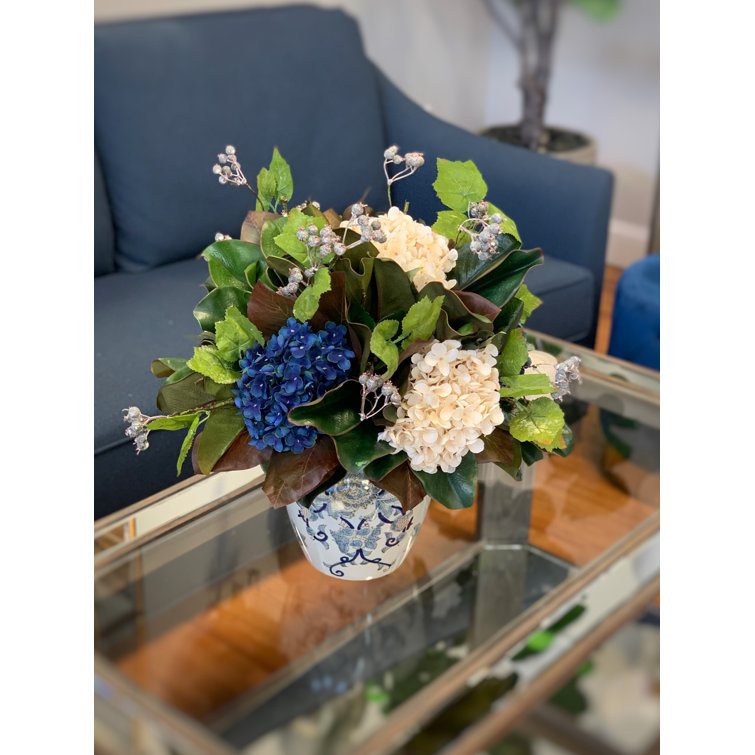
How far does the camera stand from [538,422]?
31.9 inches

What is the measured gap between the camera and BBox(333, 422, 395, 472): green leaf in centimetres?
77

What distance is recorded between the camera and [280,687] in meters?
0.83

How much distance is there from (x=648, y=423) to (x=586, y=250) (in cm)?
64

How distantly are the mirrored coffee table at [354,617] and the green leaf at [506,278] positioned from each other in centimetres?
32

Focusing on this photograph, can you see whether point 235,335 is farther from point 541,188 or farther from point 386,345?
point 541,188

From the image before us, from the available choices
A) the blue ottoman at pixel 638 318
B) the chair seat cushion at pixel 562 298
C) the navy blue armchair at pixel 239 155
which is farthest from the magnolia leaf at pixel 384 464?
the blue ottoman at pixel 638 318

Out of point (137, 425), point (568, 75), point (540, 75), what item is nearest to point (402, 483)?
point (137, 425)

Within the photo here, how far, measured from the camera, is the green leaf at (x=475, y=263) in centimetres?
81

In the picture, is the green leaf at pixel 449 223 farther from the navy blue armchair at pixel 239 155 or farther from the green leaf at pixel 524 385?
the navy blue armchair at pixel 239 155

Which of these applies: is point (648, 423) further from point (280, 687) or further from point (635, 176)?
point (635, 176)

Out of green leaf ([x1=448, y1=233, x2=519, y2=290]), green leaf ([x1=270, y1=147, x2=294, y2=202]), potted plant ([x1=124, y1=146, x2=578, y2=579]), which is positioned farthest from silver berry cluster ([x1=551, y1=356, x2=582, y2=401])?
green leaf ([x1=270, y1=147, x2=294, y2=202])

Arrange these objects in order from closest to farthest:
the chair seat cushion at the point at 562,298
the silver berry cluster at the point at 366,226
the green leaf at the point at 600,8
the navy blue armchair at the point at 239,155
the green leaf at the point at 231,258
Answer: the silver berry cluster at the point at 366,226 < the green leaf at the point at 231,258 < the navy blue armchair at the point at 239,155 < the chair seat cushion at the point at 562,298 < the green leaf at the point at 600,8

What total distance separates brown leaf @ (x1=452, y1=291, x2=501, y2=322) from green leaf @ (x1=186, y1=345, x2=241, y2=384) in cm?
20
